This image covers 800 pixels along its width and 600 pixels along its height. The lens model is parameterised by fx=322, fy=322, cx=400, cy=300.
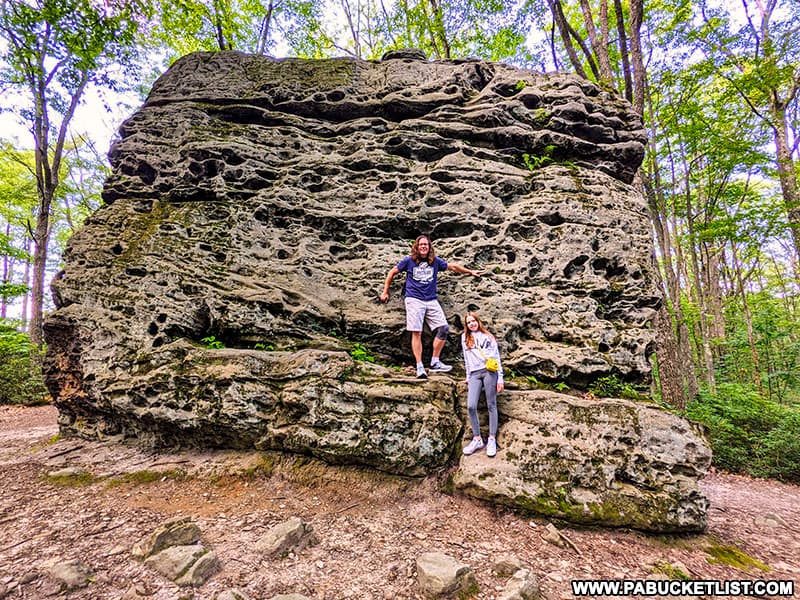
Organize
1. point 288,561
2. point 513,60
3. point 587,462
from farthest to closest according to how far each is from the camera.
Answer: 1. point 513,60
2. point 587,462
3. point 288,561

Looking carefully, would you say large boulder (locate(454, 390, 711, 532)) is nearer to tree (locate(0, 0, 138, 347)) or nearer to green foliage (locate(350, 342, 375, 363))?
green foliage (locate(350, 342, 375, 363))

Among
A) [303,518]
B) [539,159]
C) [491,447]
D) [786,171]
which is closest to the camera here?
[303,518]

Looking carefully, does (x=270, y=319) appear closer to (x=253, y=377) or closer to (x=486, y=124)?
(x=253, y=377)

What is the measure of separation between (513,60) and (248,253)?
14.0 meters

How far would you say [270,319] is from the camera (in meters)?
5.82

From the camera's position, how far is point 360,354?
5605 millimetres

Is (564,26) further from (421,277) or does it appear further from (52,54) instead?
(52,54)

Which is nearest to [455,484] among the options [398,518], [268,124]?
[398,518]

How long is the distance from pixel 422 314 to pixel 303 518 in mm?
3301

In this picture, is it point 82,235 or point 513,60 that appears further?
point 513,60

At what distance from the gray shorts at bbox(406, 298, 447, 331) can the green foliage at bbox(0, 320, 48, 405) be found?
40.1ft

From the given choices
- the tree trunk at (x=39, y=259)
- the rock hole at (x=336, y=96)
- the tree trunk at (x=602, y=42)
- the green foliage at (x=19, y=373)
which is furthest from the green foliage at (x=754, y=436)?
the tree trunk at (x=39, y=259)

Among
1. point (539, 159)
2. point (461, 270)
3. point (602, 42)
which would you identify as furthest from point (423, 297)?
point (602, 42)

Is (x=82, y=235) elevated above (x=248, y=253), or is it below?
above
